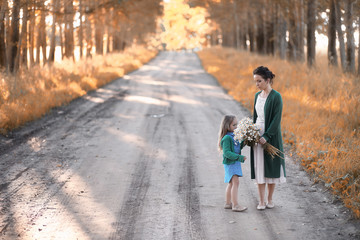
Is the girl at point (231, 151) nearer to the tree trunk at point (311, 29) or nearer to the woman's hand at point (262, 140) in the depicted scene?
the woman's hand at point (262, 140)

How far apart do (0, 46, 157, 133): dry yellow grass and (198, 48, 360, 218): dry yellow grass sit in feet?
22.1

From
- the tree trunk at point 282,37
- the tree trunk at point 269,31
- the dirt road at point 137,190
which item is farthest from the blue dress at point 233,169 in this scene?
the tree trunk at point 269,31

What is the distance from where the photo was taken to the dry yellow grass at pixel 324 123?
7.07 metres

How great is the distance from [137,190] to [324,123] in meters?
5.69

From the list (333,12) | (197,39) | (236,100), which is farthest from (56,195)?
(197,39)

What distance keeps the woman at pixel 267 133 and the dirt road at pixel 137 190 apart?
45 centimetres

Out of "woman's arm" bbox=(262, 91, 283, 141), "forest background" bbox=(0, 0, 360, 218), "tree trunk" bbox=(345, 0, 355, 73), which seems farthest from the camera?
"tree trunk" bbox=(345, 0, 355, 73)

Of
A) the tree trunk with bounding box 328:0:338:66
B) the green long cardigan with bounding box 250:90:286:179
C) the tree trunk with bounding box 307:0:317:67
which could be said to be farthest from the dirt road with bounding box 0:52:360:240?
the tree trunk with bounding box 307:0:317:67

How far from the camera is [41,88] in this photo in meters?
17.0

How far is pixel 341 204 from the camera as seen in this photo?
20.8 feet

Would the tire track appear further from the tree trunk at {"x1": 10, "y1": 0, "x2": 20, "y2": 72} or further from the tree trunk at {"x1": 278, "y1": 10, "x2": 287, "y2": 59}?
the tree trunk at {"x1": 278, "y1": 10, "x2": 287, "y2": 59}

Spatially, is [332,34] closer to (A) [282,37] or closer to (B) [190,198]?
(A) [282,37]

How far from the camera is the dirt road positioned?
5.54m

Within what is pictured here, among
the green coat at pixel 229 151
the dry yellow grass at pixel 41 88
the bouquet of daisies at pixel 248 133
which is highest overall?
the dry yellow grass at pixel 41 88
